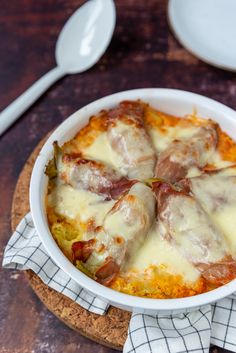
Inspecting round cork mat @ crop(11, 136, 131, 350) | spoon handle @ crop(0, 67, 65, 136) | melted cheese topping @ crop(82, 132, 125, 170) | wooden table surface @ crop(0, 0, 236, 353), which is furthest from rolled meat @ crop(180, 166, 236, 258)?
spoon handle @ crop(0, 67, 65, 136)

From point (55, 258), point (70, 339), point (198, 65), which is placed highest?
point (55, 258)

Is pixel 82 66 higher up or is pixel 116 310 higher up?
pixel 82 66

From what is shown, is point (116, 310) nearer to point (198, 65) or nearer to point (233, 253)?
point (233, 253)

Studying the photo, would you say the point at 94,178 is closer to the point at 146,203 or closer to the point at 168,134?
the point at 146,203

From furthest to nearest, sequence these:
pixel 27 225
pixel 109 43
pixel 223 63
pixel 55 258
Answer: pixel 109 43 < pixel 223 63 < pixel 27 225 < pixel 55 258

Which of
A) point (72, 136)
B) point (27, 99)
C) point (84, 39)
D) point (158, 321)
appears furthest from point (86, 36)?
point (158, 321)

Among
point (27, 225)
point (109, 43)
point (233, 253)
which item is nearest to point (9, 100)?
point (109, 43)

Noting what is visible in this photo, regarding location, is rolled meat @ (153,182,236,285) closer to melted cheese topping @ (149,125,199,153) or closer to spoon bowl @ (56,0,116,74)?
melted cheese topping @ (149,125,199,153)
